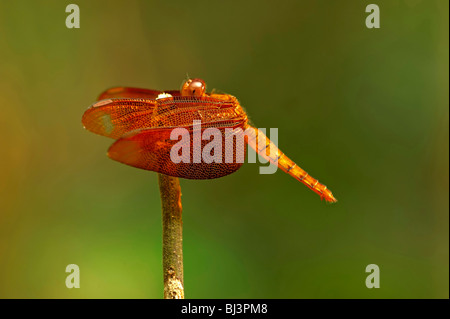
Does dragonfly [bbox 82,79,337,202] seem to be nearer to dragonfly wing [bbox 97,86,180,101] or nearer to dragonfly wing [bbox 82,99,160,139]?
dragonfly wing [bbox 82,99,160,139]

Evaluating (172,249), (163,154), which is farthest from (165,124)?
(172,249)

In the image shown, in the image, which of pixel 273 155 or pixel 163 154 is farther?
pixel 273 155

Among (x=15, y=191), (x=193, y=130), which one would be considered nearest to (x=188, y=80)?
(x=193, y=130)

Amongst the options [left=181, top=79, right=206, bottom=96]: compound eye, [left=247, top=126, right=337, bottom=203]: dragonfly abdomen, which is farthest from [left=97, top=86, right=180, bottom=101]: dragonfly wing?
[left=247, top=126, right=337, bottom=203]: dragonfly abdomen

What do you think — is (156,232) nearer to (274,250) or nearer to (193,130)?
(274,250)

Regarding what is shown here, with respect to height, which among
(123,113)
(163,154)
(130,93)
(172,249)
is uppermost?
(130,93)

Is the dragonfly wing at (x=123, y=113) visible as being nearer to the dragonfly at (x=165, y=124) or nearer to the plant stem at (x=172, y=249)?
the dragonfly at (x=165, y=124)

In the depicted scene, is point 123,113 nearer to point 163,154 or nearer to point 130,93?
point 163,154
